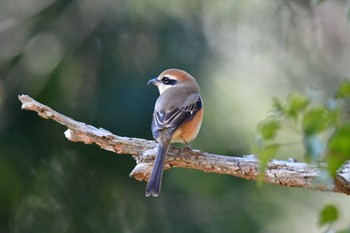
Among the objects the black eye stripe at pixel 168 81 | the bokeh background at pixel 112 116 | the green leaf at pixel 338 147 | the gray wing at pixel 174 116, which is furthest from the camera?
the bokeh background at pixel 112 116

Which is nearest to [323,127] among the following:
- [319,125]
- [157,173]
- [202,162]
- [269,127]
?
[319,125]

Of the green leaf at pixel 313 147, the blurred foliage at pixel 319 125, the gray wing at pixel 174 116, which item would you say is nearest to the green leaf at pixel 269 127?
the blurred foliage at pixel 319 125

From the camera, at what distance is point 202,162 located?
3.95 meters

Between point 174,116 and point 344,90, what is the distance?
3488mm

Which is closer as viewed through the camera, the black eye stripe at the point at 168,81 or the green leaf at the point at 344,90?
the green leaf at the point at 344,90

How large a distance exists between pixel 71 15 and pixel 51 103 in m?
0.84

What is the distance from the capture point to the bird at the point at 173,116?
13.5ft

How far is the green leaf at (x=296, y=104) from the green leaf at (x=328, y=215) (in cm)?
17

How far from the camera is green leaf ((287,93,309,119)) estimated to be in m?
1.26

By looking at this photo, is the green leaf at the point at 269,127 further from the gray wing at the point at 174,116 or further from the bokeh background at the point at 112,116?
the bokeh background at the point at 112,116

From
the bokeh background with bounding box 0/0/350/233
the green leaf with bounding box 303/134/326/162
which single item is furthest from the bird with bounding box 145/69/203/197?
the green leaf with bounding box 303/134/326/162

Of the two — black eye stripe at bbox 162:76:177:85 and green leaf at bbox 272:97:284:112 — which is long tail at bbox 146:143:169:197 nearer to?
black eye stripe at bbox 162:76:177:85

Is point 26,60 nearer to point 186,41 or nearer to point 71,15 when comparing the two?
point 71,15

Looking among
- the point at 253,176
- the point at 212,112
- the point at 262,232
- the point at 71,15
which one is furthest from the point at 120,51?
the point at 253,176
